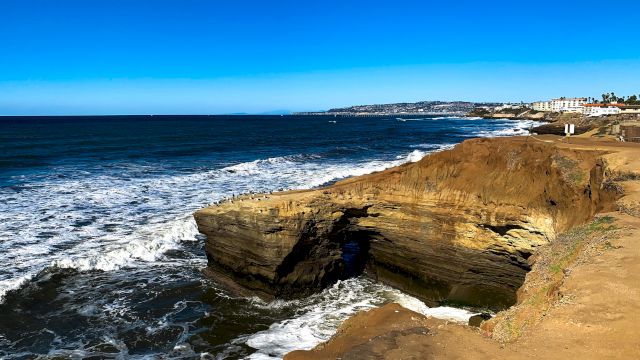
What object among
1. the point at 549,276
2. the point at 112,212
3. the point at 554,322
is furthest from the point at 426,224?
the point at 112,212

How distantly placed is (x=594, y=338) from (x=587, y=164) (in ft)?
28.1

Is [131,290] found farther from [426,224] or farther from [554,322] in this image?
[554,322]

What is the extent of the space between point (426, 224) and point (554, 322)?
25.6ft

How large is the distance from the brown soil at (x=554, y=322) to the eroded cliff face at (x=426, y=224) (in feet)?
11.4

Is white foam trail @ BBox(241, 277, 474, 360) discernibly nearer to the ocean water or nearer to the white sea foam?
the ocean water

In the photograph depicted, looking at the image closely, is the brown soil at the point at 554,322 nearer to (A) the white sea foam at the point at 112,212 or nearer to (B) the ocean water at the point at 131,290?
(B) the ocean water at the point at 131,290

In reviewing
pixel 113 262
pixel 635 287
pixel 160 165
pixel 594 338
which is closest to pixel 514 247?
pixel 635 287

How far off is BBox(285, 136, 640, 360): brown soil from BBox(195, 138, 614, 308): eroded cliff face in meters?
3.46

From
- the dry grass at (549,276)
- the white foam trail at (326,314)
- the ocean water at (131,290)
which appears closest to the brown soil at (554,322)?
the dry grass at (549,276)

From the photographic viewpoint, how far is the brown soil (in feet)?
18.8

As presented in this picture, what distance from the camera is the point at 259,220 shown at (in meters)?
13.8

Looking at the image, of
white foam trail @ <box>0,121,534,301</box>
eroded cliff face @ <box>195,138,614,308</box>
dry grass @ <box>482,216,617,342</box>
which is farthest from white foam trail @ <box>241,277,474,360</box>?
white foam trail @ <box>0,121,534,301</box>

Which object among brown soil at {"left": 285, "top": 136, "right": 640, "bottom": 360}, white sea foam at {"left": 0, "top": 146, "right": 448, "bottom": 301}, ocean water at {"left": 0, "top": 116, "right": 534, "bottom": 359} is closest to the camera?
brown soil at {"left": 285, "top": 136, "right": 640, "bottom": 360}

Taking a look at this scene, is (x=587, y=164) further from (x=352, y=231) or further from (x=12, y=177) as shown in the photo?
(x=12, y=177)
